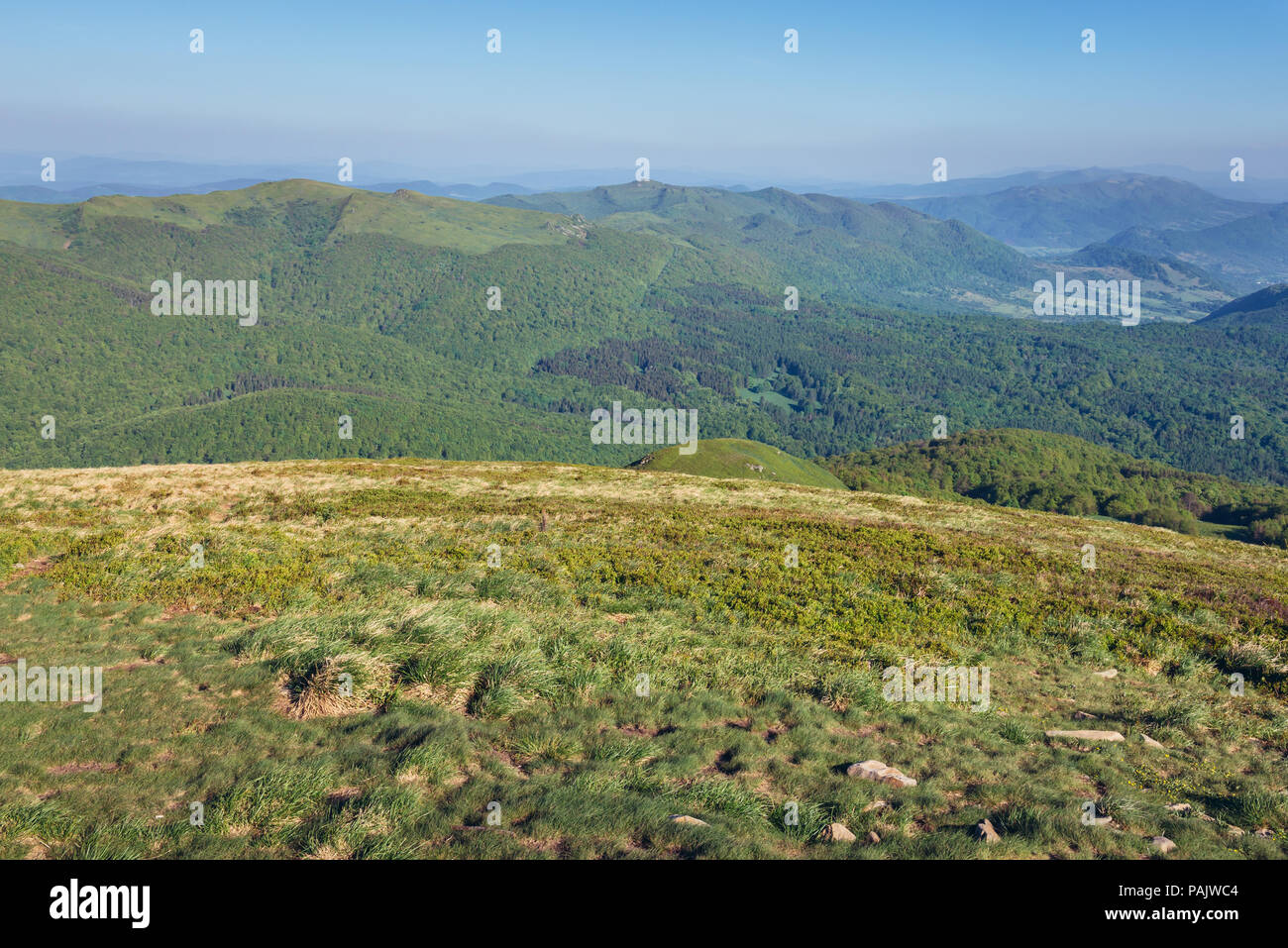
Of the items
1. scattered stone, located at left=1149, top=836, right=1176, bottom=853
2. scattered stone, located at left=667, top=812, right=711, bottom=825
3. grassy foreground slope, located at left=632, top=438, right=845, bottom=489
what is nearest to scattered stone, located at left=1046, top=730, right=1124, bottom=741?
scattered stone, located at left=1149, top=836, right=1176, bottom=853

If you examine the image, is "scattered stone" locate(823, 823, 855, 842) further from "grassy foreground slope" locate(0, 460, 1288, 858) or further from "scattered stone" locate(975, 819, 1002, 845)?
"scattered stone" locate(975, 819, 1002, 845)

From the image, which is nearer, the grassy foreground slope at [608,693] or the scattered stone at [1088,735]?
the grassy foreground slope at [608,693]

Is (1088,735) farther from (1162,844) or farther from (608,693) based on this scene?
(608,693)

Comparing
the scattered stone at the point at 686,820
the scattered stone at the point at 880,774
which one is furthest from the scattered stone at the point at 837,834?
the scattered stone at the point at 880,774

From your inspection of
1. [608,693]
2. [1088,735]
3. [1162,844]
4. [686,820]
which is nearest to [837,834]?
[686,820]

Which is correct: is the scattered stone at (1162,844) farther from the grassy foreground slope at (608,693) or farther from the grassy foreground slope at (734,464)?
the grassy foreground slope at (734,464)
